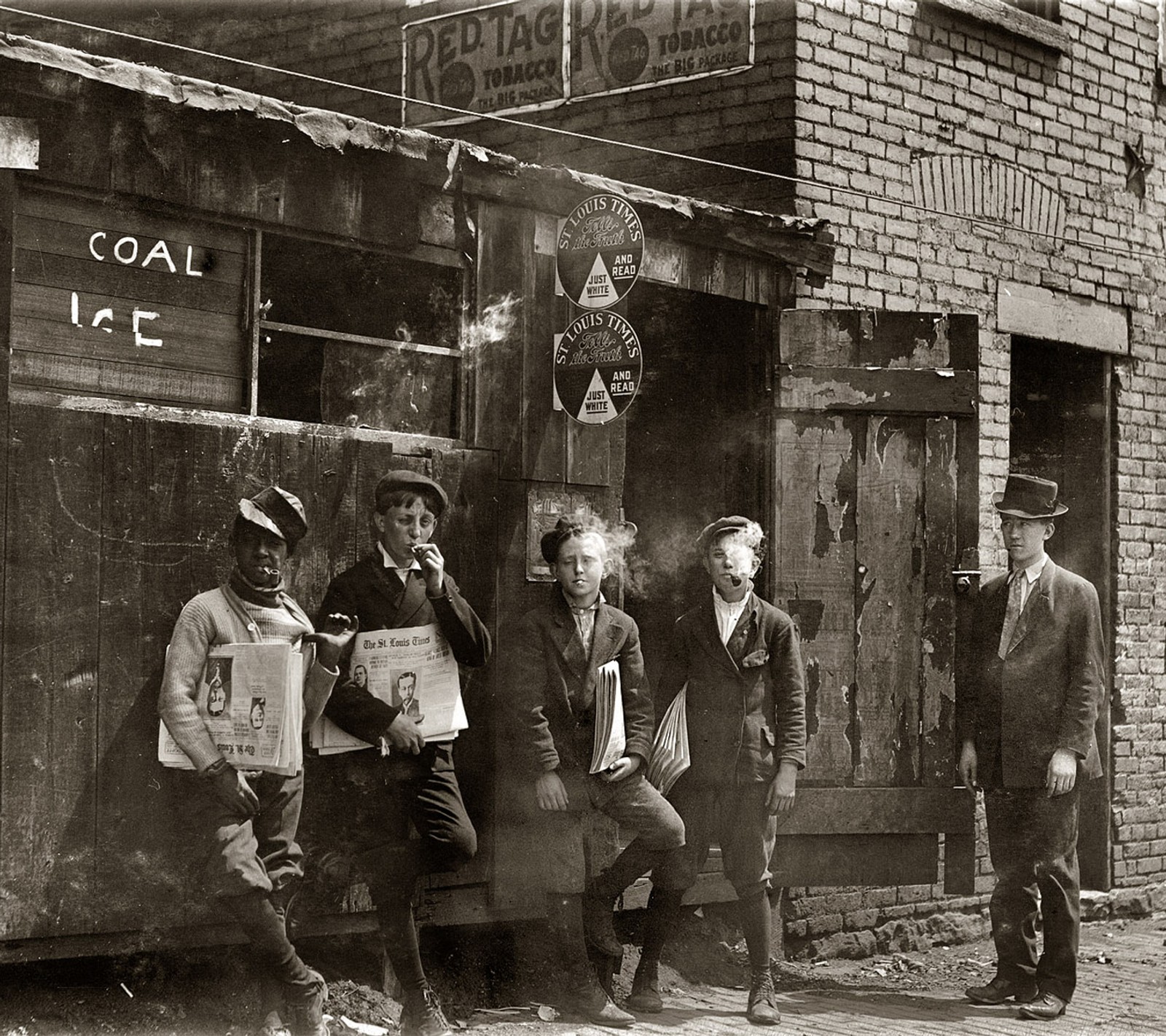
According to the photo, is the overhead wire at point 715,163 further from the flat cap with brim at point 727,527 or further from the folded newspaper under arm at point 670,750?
the folded newspaper under arm at point 670,750

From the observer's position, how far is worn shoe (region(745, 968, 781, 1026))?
21.5ft

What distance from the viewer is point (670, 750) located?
22.1 ft

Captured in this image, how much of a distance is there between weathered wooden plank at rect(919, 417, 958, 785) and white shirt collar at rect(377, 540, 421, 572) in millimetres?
2796

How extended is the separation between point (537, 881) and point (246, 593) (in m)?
1.99

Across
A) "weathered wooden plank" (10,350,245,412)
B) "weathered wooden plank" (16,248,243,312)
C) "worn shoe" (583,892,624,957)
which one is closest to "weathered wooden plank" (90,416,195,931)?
"weathered wooden plank" (10,350,245,412)

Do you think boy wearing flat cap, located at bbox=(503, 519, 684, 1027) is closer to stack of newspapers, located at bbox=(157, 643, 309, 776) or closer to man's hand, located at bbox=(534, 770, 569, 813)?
man's hand, located at bbox=(534, 770, 569, 813)

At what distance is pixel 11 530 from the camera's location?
5.38 m

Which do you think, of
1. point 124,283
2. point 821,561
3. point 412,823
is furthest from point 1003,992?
point 124,283

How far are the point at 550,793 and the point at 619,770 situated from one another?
0.28m

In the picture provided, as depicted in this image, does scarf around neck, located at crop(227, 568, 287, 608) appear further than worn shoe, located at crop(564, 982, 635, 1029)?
No

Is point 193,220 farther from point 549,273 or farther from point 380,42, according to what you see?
point 380,42

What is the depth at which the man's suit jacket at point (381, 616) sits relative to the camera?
587 cm

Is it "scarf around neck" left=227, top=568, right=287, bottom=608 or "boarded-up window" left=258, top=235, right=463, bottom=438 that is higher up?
"boarded-up window" left=258, top=235, right=463, bottom=438

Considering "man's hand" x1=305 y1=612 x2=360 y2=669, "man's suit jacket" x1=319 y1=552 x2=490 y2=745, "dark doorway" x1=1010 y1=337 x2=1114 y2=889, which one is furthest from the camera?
"dark doorway" x1=1010 y1=337 x2=1114 y2=889
